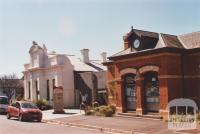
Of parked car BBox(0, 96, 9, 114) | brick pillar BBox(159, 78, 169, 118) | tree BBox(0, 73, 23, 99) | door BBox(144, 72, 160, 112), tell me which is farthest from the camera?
tree BBox(0, 73, 23, 99)

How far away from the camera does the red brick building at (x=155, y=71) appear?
24297mm

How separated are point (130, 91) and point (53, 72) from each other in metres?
17.3

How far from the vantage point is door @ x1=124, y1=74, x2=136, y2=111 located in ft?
89.5

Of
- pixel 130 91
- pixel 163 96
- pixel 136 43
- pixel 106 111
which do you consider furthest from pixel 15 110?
pixel 163 96

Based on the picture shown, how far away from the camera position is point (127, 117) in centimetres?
2659

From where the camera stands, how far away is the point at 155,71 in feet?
81.9

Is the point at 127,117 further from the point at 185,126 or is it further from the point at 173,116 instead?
the point at 185,126

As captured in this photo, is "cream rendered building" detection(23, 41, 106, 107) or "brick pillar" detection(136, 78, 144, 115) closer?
"brick pillar" detection(136, 78, 144, 115)

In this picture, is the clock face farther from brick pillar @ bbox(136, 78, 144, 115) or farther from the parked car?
the parked car

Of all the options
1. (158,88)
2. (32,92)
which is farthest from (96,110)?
(32,92)

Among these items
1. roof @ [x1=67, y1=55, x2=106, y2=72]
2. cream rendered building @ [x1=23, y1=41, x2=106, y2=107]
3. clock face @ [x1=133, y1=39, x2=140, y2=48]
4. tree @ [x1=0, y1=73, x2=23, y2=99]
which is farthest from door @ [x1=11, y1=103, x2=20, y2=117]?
tree @ [x1=0, y1=73, x2=23, y2=99]

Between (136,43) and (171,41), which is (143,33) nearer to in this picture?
(136,43)

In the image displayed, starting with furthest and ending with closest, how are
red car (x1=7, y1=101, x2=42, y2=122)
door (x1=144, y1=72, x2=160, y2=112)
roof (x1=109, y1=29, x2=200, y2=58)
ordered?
1. red car (x1=7, y1=101, x2=42, y2=122)
2. roof (x1=109, y1=29, x2=200, y2=58)
3. door (x1=144, y1=72, x2=160, y2=112)

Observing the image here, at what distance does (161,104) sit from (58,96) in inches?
462
